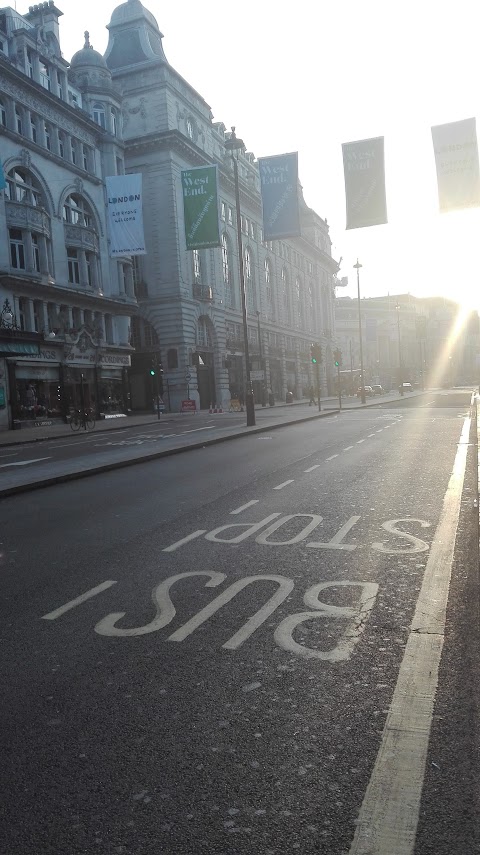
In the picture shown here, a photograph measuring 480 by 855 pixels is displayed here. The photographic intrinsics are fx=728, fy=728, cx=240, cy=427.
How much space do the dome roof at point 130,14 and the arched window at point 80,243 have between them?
22.6 m

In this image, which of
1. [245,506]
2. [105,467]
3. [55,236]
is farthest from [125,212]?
[245,506]

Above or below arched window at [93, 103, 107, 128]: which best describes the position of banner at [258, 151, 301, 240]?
below

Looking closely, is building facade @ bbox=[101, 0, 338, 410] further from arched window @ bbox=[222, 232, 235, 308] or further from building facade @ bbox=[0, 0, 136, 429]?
building facade @ bbox=[0, 0, 136, 429]

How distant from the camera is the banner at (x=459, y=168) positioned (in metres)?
17.8

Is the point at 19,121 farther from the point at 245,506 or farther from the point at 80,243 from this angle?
the point at 245,506

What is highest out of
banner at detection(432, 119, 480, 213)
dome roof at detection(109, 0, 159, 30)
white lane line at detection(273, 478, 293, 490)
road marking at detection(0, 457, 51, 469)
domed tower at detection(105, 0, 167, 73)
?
dome roof at detection(109, 0, 159, 30)

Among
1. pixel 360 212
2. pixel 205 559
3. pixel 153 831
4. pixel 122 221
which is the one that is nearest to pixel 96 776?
pixel 153 831

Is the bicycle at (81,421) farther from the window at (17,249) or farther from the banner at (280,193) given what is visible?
the banner at (280,193)

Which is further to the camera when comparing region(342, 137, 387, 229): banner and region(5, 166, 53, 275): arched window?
region(5, 166, 53, 275): arched window

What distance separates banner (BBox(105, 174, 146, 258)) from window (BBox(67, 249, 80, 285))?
38.4 feet

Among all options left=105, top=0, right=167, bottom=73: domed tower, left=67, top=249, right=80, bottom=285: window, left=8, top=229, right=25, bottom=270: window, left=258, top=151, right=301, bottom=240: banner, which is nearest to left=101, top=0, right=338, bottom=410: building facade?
left=105, top=0, right=167, bottom=73: domed tower

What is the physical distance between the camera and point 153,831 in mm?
2430

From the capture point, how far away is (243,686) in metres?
3.58

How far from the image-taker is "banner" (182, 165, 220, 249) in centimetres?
2969
